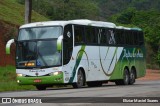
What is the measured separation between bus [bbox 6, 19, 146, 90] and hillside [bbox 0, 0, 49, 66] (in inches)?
744

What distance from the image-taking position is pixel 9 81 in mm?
34562

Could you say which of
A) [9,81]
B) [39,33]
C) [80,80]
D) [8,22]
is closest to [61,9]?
[8,22]

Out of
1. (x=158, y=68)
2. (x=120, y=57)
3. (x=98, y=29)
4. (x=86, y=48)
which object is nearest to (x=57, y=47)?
(x=86, y=48)

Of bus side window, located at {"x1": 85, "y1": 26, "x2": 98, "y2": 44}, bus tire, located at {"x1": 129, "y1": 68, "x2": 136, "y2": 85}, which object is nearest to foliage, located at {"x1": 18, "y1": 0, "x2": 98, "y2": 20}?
bus tire, located at {"x1": 129, "y1": 68, "x2": 136, "y2": 85}

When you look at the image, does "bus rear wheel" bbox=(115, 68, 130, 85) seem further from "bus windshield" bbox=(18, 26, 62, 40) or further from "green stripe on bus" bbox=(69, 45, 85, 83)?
"bus windshield" bbox=(18, 26, 62, 40)

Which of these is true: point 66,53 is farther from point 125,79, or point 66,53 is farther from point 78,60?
point 125,79

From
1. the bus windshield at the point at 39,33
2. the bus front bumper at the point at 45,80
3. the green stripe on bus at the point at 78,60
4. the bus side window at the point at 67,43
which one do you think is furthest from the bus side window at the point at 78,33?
the bus front bumper at the point at 45,80

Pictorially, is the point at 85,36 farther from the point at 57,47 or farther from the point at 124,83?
the point at 124,83

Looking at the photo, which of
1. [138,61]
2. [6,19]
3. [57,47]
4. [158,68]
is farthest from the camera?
[158,68]

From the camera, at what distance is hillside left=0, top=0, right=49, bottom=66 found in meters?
49.4

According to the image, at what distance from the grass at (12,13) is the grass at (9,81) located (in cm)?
A: 1311

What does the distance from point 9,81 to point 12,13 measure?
27060mm

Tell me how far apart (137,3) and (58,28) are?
112 metres

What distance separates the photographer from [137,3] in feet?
447
